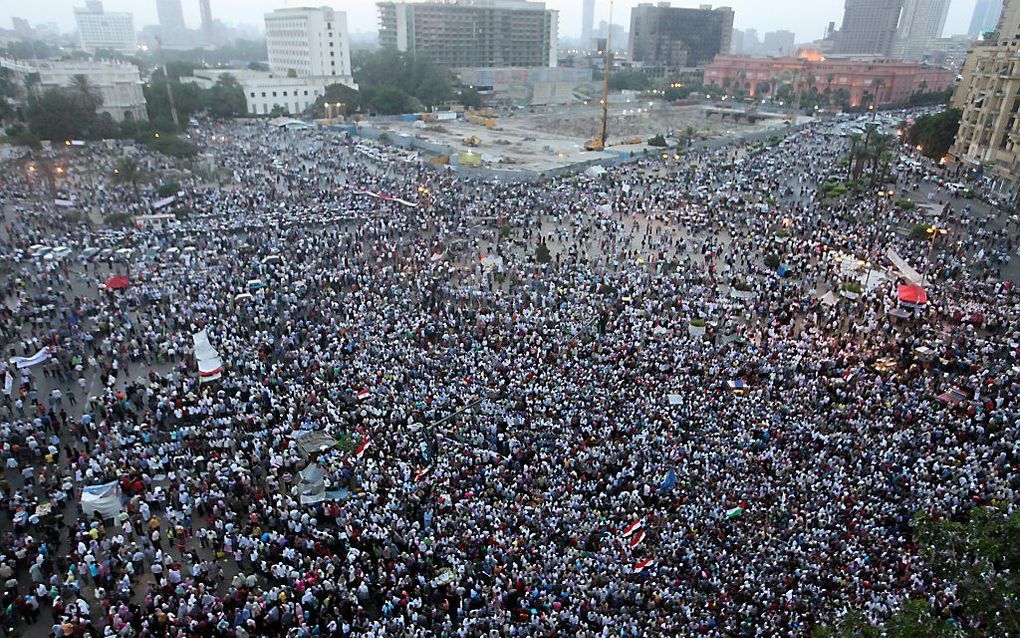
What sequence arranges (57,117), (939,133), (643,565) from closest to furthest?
(643,565) < (57,117) < (939,133)

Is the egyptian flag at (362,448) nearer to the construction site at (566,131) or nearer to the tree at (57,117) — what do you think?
the construction site at (566,131)

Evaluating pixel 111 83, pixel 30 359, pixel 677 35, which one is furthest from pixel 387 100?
pixel 677 35

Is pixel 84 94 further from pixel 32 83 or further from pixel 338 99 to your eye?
pixel 338 99

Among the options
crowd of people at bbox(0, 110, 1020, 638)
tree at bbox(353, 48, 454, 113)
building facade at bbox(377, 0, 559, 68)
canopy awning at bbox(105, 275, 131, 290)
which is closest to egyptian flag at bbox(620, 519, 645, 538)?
crowd of people at bbox(0, 110, 1020, 638)

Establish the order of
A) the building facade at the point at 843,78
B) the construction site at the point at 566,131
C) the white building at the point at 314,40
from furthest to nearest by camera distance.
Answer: the building facade at the point at 843,78, the white building at the point at 314,40, the construction site at the point at 566,131

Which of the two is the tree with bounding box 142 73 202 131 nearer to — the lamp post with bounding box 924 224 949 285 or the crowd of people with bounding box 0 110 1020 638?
the crowd of people with bounding box 0 110 1020 638

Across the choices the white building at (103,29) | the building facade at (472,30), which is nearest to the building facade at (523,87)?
the building facade at (472,30)

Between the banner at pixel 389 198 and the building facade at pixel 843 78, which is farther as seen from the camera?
the building facade at pixel 843 78
